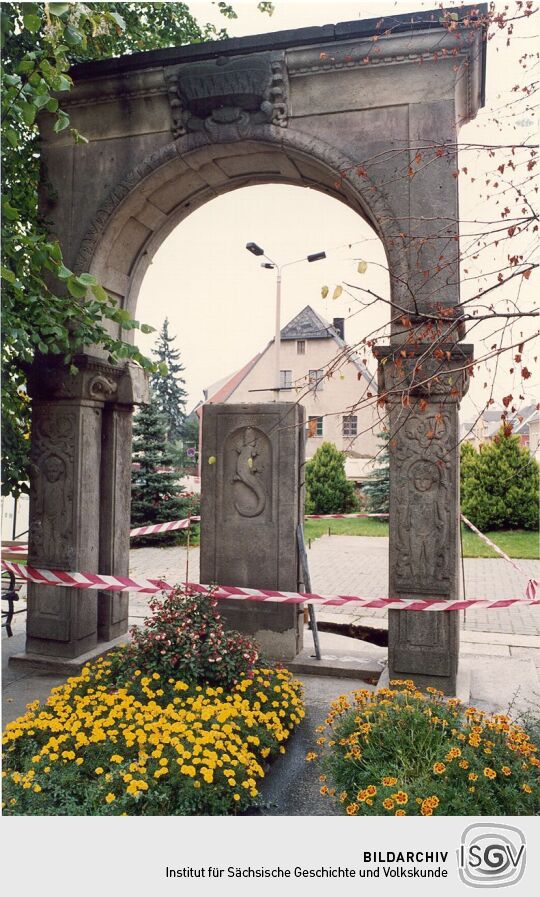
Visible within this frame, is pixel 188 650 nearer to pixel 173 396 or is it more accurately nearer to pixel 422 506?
pixel 422 506

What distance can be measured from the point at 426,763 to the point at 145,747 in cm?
161

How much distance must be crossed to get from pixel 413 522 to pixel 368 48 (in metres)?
4.22

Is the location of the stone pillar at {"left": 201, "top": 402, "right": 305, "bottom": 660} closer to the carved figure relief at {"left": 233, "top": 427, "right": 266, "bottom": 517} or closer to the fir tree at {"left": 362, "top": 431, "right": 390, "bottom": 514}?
the carved figure relief at {"left": 233, "top": 427, "right": 266, "bottom": 517}

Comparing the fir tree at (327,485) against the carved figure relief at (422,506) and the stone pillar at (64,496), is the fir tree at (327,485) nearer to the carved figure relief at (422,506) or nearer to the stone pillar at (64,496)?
the stone pillar at (64,496)

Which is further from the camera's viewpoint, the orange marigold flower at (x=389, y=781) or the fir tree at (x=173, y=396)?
the fir tree at (x=173, y=396)

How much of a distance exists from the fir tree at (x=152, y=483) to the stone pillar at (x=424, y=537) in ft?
41.3

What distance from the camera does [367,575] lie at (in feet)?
44.9

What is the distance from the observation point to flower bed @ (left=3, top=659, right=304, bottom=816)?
3.53 metres

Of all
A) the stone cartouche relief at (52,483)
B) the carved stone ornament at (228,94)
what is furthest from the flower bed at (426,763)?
the carved stone ornament at (228,94)

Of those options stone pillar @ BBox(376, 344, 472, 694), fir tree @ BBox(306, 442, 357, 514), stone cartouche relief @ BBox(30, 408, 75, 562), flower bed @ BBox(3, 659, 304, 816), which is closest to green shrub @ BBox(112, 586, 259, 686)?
flower bed @ BBox(3, 659, 304, 816)

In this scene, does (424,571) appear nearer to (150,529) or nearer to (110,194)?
(150,529)

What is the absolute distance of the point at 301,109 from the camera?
245 inches
